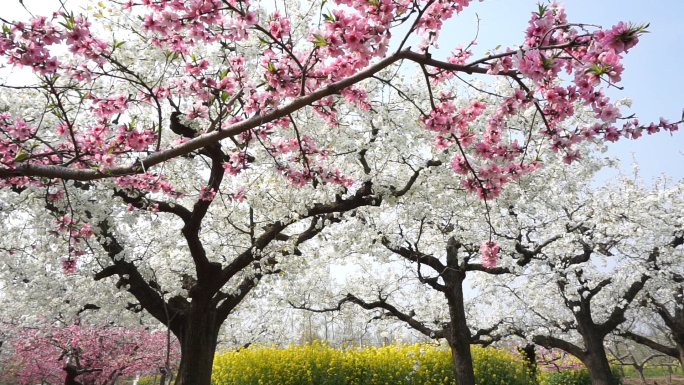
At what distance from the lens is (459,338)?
402 inches

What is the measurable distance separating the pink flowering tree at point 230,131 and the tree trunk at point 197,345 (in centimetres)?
3

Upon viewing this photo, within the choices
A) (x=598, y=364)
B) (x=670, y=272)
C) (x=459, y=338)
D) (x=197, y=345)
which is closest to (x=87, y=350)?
(x=197, y=345)

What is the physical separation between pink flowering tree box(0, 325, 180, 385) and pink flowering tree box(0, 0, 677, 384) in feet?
6.94

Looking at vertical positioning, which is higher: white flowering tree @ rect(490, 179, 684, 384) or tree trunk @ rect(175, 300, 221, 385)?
white flowering tree @ rect(490, 179, 684, 384)

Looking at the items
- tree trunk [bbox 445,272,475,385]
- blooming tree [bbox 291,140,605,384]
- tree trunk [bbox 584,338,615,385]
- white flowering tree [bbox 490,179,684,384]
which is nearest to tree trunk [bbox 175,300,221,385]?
blooming tree [bbox 291,140,605,384]

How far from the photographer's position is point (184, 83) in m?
4.16

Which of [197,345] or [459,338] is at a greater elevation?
[459,338]

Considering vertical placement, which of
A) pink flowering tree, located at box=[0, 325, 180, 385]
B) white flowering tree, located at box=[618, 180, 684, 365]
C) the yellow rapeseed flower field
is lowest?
the yellow rapeseed flower field

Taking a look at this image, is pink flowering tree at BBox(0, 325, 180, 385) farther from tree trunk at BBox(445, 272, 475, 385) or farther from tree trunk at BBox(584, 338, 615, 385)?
tree trunk at BBox(584, 338, 615, 385)

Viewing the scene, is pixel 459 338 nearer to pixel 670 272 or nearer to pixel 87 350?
pixel 670 272

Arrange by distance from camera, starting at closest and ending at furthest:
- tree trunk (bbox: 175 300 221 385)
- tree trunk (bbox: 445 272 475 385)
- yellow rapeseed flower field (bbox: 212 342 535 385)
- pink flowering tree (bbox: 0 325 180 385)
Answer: tree trunk (bbox: 175 300 221 385) < tree trunk (bbox: 445 272 475 385) < yellow rapeseed flower field (bbox: 212 342 535 385) < pink flowering tree (bbox: 0 325 180 385)

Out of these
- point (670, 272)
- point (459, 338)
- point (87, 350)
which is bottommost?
point (459, 338)

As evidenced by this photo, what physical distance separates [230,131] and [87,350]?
12279 mm

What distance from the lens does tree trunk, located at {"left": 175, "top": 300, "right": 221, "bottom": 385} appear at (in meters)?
7.21
